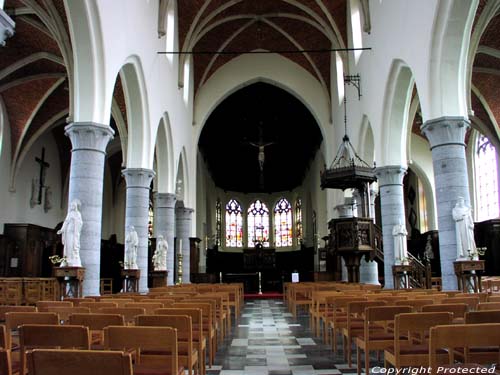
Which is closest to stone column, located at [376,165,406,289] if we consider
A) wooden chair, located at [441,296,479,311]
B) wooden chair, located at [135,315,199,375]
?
wooden chair, located at [441,296,479,311]

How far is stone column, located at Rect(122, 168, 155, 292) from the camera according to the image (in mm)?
15625

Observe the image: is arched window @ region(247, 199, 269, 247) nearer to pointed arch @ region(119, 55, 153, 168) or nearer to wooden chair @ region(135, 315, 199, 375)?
pointed arch @ region(119, 55, 153, 168)

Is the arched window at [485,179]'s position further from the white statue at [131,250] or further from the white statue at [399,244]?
the white statue at [131,250]

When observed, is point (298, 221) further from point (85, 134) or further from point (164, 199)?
point (85, 134)

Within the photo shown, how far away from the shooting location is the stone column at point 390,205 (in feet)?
52.7

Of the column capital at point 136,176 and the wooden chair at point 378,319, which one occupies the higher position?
the column capital at point 136,176

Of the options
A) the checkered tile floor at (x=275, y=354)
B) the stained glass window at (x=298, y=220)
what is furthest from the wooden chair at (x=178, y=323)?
the stained glass window at (x=298, y=220)

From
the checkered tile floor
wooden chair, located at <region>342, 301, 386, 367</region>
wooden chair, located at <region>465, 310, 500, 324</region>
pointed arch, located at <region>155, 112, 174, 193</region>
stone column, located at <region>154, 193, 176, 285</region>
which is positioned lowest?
the checkered tile floor

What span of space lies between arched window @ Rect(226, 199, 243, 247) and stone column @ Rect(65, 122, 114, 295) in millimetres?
30823

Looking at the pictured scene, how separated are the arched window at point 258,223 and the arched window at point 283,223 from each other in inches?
33.7

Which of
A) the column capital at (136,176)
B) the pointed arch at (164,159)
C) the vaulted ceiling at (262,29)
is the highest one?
the vaulted ceiling at (262,29)

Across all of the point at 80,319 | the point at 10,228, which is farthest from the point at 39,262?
the point at 80,319

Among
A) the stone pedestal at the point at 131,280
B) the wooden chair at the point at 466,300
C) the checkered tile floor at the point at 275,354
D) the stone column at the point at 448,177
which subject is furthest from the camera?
the stone pedestal at the point at 131,280

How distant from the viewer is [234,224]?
140 ft
